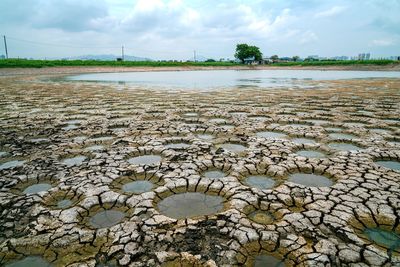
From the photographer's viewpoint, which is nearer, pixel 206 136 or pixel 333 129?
pixel 206 136

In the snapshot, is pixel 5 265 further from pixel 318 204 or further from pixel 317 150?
pixel 317 150

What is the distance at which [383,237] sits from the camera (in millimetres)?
2664

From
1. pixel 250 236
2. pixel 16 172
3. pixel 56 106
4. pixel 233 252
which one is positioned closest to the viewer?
pixel 233 252

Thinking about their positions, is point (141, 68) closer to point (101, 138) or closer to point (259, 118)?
point (259, 118)

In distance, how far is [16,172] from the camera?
429cm

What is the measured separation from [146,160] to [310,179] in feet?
8.97

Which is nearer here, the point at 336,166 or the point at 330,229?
the point at 330,229

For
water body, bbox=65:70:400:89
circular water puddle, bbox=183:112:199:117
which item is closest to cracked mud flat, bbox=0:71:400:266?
circular water puddle, bbox=183:112:199:117

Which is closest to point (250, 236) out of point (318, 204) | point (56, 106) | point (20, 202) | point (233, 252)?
point (233, 252)

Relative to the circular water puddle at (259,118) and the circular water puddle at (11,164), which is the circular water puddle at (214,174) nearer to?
the circular water puddle at (11,164)

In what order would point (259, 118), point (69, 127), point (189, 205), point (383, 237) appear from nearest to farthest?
point (383, 237), point (189, 205), point (69, 127), point (259, 118)

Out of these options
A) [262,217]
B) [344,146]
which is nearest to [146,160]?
[262,217]

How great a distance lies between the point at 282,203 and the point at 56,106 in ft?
33.3

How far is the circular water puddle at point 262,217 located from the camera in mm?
2949
